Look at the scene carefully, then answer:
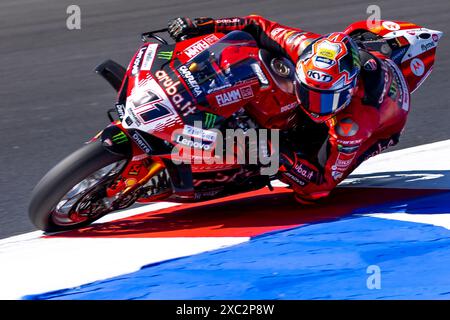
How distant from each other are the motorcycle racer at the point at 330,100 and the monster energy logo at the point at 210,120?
526mm

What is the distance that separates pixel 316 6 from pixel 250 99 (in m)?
8.09

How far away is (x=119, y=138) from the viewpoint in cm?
503

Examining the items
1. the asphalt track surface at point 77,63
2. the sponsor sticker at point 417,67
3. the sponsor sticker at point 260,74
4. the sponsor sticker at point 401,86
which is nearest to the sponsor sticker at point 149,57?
the sponsor sticker at point 260,74

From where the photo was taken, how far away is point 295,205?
19.2 ft

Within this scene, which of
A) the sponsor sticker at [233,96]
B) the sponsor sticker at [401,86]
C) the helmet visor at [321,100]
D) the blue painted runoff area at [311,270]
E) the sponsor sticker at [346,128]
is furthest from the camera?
the sponsor sticker at [401,86]

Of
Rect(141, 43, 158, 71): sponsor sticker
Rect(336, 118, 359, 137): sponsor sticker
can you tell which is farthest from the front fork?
Rect(336, 118, 359, 137): sponsor sticker

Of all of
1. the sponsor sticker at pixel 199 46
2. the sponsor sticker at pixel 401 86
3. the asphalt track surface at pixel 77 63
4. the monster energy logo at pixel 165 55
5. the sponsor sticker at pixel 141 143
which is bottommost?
the asphalt track surface at pixel 77 63

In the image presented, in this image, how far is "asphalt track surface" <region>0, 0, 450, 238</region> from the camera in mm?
7195

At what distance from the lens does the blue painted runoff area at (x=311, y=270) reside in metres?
4.29

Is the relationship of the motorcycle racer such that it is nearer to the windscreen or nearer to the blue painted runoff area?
the windscreen

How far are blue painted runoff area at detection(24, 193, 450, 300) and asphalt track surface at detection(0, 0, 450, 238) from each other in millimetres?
1378

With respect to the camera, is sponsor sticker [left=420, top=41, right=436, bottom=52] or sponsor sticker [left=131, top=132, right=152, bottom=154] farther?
sponsor sticker [left=420, top=41, right=436, bottom=52]

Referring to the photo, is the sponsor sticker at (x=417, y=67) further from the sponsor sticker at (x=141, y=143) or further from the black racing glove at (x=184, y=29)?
the sponsor sticker at (x=141, y=143)

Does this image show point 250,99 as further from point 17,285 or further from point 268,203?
point 17,285
